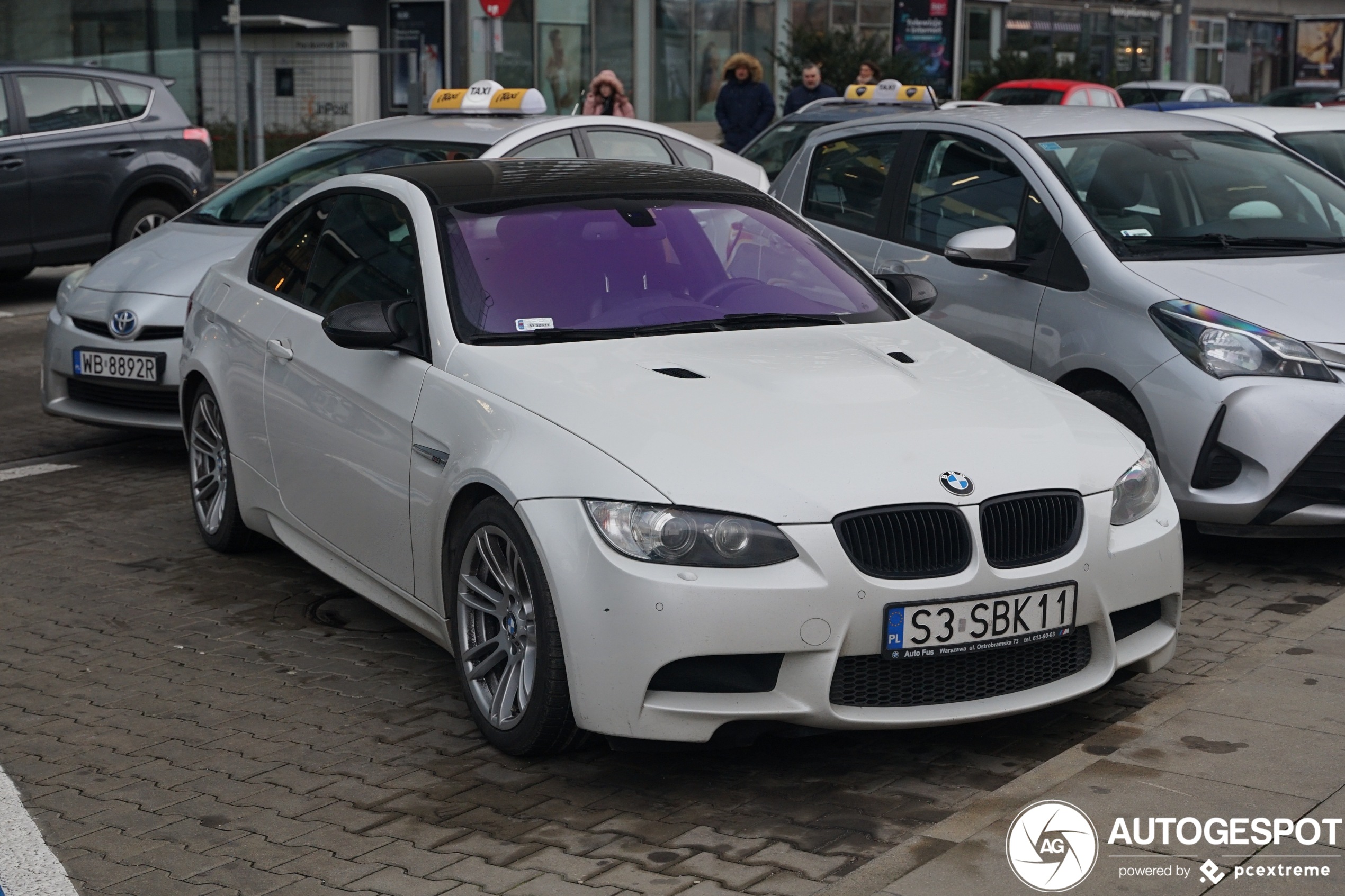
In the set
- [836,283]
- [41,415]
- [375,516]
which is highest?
[836,283]

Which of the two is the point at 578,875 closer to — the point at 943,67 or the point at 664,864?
the point at 664,864

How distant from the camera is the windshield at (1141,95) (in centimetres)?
2531

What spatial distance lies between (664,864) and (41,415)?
710 cm

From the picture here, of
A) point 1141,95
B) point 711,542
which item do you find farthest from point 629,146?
point 1141,95

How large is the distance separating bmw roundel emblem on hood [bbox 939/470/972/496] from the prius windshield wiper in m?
1.17

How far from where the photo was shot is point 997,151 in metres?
7.39

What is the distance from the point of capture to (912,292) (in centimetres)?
580

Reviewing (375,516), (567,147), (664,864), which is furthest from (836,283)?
(567,147)

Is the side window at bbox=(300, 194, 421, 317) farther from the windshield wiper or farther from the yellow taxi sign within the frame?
the yellow taxi sign

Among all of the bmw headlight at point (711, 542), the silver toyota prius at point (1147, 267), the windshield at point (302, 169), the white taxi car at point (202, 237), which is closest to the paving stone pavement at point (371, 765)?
the silver toyota prius at point (1147, 267)

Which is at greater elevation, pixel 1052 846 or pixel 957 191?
pixel 957 191

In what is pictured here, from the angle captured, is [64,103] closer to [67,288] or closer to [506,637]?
[67,288]

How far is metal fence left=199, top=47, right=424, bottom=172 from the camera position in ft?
97.0

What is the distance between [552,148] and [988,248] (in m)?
2.86
